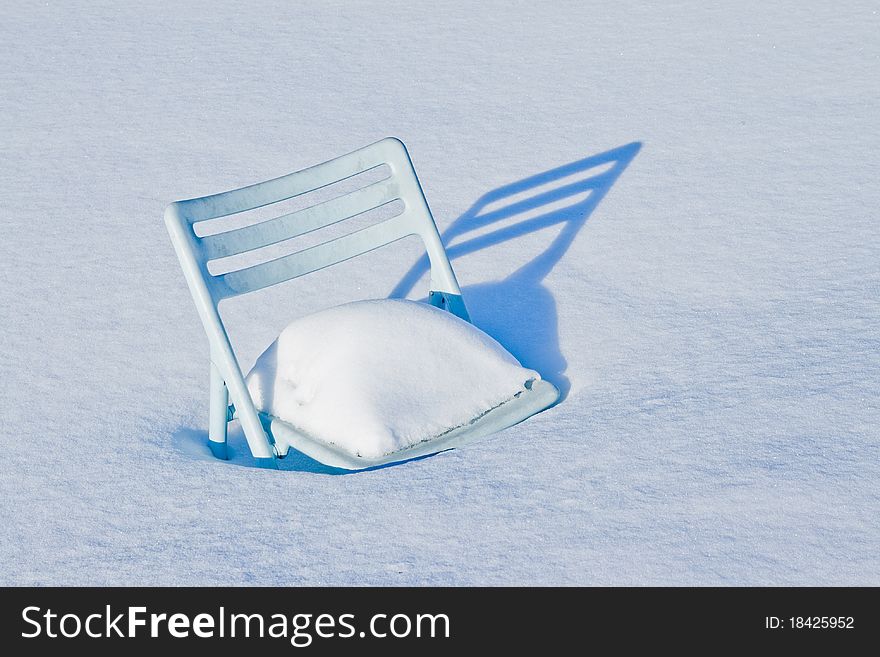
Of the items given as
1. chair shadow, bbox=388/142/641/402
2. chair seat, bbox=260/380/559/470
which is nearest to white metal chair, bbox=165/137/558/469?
chair seat, bbox=260/380/559/470

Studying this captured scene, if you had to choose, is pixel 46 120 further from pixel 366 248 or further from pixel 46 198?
pixel 366 248

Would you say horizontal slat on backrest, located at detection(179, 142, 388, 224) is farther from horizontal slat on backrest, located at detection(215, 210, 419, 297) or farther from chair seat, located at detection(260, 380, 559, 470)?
chair seat, located at detection(260, 380, 559, 470)

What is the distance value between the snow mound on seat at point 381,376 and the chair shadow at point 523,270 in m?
0.09

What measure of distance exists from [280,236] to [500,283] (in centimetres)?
106

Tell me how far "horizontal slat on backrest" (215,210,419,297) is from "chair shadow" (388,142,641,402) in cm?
47

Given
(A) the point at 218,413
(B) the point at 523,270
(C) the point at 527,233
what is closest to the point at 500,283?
(B) the point at 523,270

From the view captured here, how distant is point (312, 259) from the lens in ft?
10.6

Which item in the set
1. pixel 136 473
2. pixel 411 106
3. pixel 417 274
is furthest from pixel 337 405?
pixel 411 106

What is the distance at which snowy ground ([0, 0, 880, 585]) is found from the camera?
2508 millimetres

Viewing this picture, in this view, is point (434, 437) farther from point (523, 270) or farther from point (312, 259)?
point (523, 270)

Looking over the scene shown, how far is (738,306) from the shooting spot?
3.58m

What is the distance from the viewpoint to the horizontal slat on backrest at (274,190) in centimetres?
304

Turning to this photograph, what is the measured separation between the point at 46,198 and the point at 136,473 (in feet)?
7.40

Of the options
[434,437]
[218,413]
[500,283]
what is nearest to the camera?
[434,437]
